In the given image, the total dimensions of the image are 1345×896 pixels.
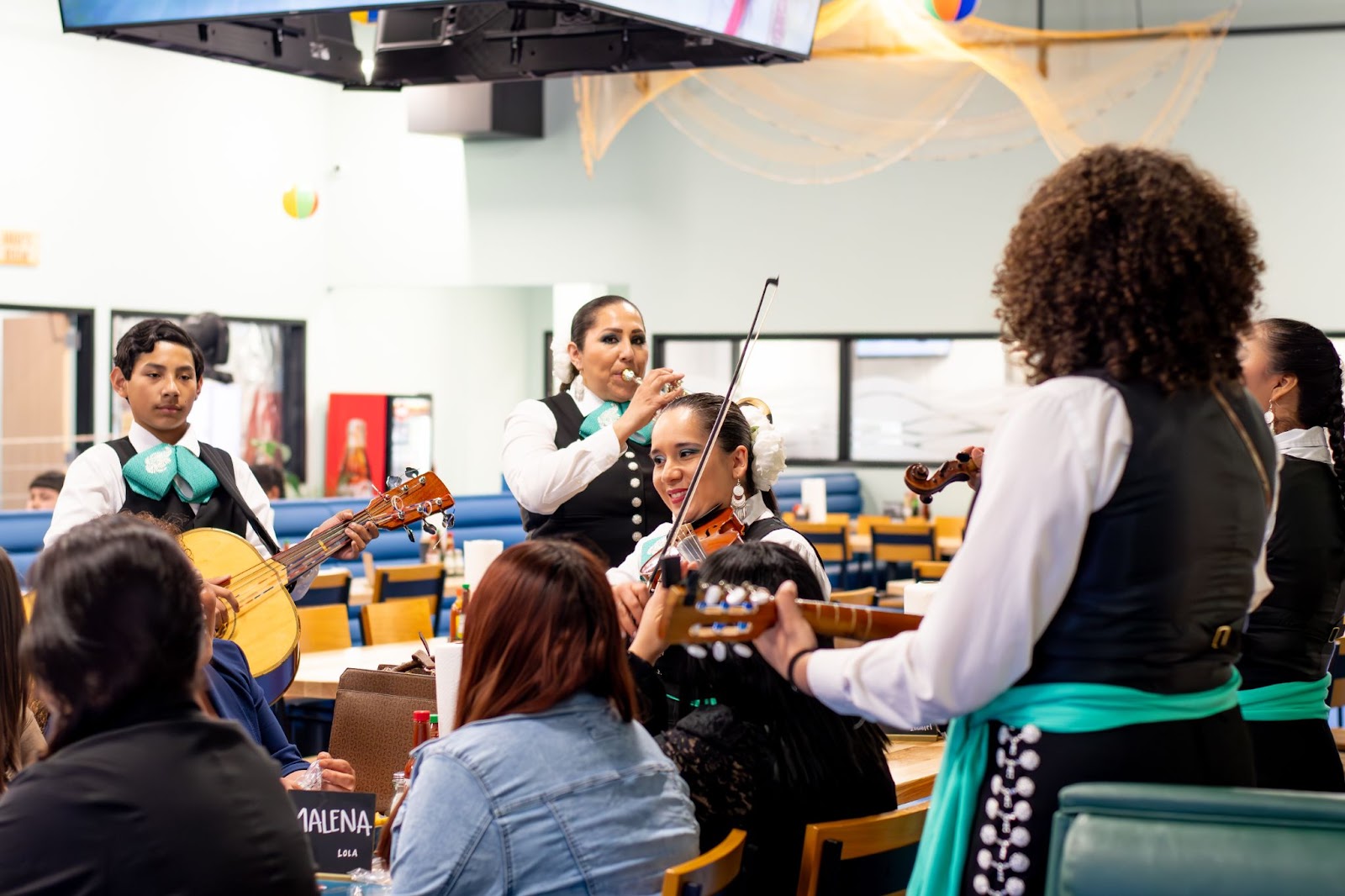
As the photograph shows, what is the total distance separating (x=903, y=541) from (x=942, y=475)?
6.61m

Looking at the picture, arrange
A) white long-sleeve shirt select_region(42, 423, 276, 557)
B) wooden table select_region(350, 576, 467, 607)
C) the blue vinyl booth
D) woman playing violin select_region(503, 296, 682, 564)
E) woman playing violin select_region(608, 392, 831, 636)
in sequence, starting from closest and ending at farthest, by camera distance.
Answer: woman playing violin select_region(608, 392, 831, 636) < woman playing violin select_region(503, 296, 682, 564) < white long-sleeve shirt select_region(42, 423, 276, 557) < the blue vinyl booth < wooden table select_region(350, 576, 467, 607)

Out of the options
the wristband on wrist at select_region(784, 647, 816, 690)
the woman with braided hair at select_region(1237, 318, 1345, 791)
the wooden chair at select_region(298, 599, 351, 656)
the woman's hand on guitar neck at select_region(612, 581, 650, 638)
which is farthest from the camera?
the wooden chair at select_region(298, 599, 351, 656)

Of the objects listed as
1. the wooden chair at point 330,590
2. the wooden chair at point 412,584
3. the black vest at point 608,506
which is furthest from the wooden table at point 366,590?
the black vest at point 608,506

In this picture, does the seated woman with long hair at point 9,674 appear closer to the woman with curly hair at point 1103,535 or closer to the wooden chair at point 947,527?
the woman with curly hair at point 1103,535

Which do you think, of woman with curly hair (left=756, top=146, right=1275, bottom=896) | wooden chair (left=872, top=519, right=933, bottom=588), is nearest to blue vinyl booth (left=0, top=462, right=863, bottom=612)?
wooden chair (left=872, top=519, right=933, bottom=588)

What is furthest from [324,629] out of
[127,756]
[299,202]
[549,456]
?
[299,202]

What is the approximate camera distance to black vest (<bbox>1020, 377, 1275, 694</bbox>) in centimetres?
164

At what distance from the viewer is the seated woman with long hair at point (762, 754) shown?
218 cm

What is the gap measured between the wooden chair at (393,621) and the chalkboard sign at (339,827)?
3.34m

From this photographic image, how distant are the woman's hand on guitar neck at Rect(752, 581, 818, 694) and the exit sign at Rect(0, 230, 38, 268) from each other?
1000cm

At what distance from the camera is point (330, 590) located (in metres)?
Result: 6.38

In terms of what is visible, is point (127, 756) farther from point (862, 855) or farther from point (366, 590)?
point (366, 590)

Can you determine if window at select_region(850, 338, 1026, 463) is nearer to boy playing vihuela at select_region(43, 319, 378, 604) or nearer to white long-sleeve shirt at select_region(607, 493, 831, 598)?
boy playing vihuela at select_region(43, 319, 378, 604)

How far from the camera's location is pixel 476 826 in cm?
183
